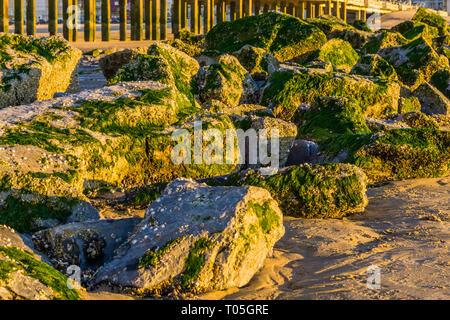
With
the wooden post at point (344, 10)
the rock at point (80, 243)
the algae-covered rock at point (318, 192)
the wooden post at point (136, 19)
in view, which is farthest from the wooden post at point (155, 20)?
the wooden post at point (344, 10)

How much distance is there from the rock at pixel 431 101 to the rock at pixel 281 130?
4917 mm

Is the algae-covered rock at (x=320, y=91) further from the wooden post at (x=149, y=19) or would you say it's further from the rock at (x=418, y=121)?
the wooden post at (x=149, y=19)

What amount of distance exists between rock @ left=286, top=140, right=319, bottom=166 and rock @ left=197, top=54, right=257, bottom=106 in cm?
201

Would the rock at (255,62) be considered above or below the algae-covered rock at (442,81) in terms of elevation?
above

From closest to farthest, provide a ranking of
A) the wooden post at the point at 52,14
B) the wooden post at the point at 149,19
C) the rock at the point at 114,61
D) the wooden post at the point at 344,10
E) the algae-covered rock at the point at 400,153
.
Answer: the algae-covered rock at the point at 400,153 < the rock at the point at 114,61 < the wooden post at the point at 52,14 < the wooden post at the point at 149,19 < the wooden post at the point at 344,10

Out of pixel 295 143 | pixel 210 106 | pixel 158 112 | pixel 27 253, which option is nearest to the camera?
pixel 27 253

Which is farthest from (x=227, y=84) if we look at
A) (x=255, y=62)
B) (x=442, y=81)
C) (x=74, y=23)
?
(x=74, y=23)

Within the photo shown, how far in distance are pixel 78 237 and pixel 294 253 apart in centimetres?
159

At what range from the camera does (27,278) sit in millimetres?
3047

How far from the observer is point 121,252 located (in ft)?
12.2

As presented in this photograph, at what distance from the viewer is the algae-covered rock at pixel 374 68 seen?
447 inches

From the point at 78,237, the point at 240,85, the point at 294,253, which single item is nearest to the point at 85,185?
the point at 78,237

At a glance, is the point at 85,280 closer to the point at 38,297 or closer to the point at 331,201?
the point at 38,297

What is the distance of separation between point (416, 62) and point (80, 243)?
10.8 m
